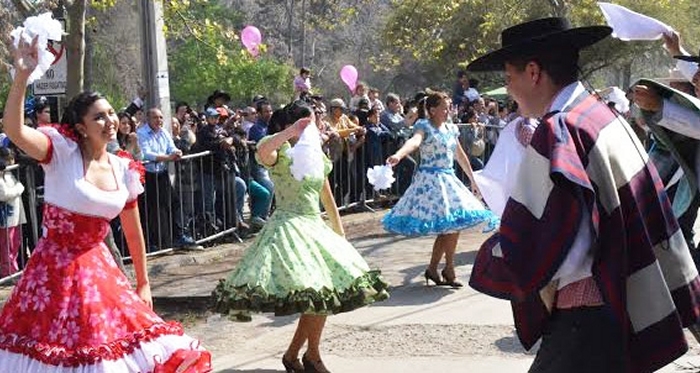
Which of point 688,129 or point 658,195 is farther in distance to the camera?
point 688,129

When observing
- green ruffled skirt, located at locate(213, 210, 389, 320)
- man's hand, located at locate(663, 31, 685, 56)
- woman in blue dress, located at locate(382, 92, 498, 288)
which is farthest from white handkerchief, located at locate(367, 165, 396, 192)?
man's hand, located at locate(663, 31, 685, 56)

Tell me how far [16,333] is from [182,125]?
812 cm

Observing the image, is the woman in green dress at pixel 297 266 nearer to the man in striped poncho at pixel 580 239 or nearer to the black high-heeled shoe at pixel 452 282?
the black high-heeled shoe at pixel 452 282

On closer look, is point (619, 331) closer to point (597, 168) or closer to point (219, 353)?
point (597, 168)

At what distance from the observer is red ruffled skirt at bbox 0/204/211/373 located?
15.4 ft

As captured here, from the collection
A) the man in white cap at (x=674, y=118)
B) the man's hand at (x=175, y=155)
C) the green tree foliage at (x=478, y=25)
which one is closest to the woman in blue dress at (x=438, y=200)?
the man's hand at (x=175, y=155)

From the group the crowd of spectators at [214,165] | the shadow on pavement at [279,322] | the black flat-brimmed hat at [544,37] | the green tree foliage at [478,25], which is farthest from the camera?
the green tree foliage at [478,25]

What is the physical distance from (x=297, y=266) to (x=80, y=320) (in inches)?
71.1

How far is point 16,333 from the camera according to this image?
4.80 metres

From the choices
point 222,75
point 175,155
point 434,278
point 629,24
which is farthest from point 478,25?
point 629,24

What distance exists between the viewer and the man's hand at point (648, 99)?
394cm

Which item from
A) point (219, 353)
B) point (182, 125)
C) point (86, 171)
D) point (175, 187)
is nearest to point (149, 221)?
point (175, 187)

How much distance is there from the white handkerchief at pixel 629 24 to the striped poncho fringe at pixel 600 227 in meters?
0.96

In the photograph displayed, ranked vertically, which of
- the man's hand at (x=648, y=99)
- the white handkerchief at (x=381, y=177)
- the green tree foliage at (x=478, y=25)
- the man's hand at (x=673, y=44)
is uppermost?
the green tree foliage at (x=478, y=25)
